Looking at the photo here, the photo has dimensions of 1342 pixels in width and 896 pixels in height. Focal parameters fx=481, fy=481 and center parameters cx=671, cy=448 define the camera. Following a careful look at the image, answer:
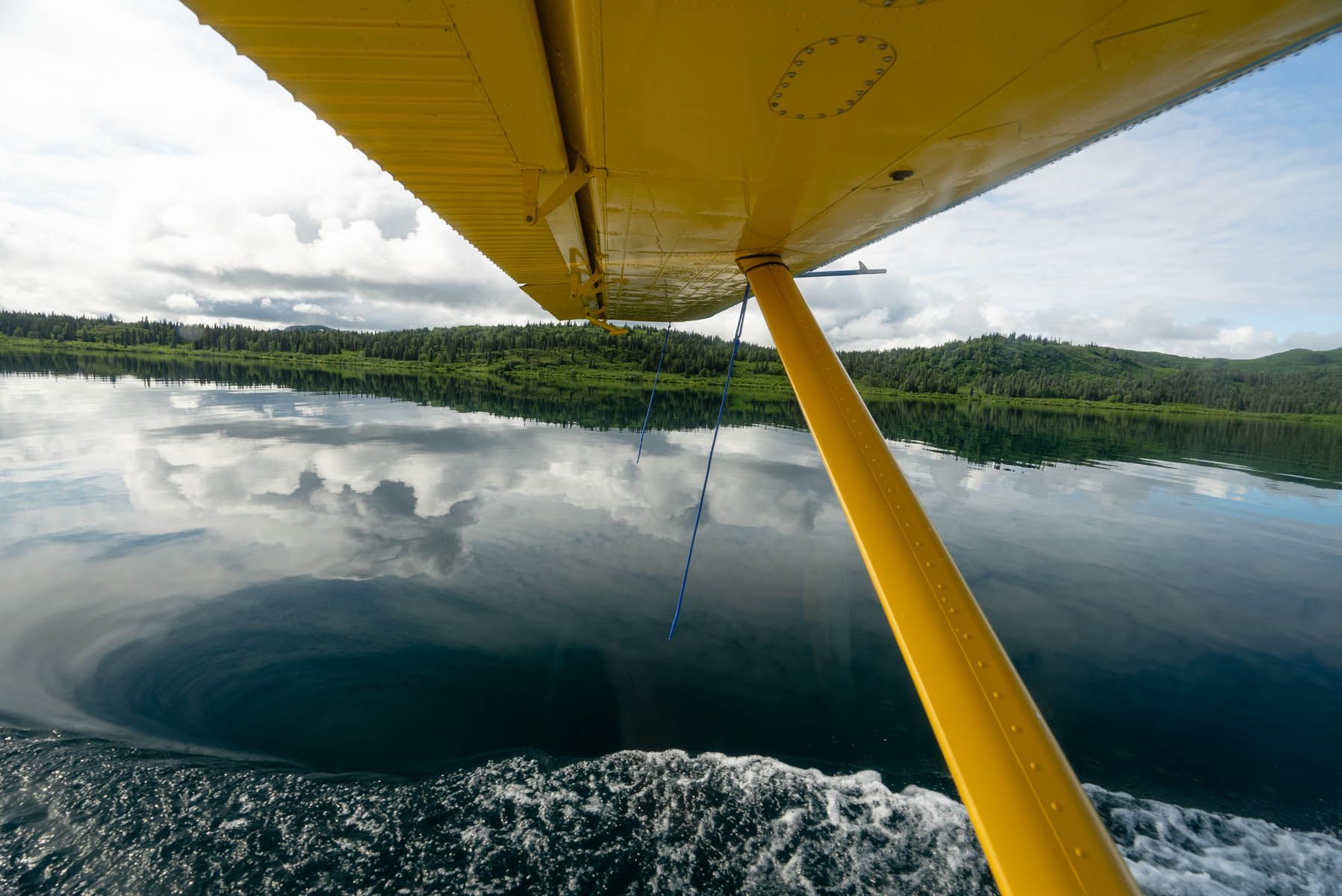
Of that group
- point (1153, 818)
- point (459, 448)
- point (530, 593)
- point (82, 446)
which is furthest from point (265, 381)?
point (1153, 818)

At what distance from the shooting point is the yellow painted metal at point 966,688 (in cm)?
119

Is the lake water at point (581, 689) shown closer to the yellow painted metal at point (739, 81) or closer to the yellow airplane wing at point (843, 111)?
the yellow airplane wing at point (843, 111)

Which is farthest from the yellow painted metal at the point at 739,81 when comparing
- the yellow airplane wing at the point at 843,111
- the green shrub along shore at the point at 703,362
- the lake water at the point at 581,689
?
the green shrub along shore at the point at 703,362

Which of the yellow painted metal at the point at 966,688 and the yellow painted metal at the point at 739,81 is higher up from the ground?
the yellow painted metal at the point at 739,81

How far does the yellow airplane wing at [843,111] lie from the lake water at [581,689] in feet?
7.26

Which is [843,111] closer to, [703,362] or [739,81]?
[739,81]

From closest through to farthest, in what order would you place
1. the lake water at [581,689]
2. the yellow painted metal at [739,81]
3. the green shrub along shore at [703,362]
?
the yellow painted metal at [739,81], the lake water at [581,689], the green shrub along shore at [703,362]

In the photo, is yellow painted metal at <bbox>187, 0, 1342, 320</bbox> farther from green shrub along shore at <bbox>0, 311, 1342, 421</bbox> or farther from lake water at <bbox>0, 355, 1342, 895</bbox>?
green shrub along shore at <bbox>0, 311, 1342, 421</bbox>

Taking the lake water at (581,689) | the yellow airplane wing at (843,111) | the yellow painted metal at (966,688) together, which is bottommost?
the lake water at (581,689)

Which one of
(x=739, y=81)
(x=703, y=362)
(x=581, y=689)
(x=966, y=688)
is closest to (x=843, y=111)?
(x=739, y=81)

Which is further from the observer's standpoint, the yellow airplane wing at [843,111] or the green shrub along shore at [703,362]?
the green shrub along shore at [703,362]

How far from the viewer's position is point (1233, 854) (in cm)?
321

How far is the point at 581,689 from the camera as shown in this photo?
4.47 meters

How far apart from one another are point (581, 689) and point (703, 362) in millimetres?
97192
